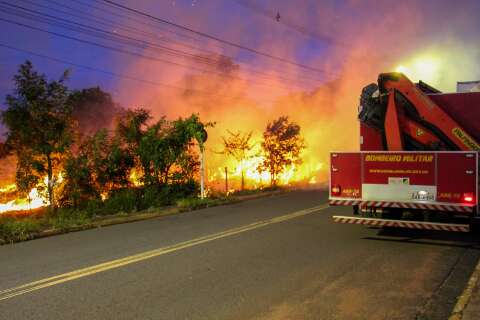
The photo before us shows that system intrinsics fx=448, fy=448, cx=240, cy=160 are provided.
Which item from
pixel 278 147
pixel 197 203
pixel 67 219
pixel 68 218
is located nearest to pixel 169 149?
pixel 197 203

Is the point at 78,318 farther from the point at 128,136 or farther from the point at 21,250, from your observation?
the point at 128,136

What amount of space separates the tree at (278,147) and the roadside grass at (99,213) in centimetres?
626

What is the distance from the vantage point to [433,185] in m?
7.98

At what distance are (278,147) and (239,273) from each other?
16901 millimetres

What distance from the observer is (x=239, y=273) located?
6.42 m

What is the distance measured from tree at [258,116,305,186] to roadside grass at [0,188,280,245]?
6.26 meters

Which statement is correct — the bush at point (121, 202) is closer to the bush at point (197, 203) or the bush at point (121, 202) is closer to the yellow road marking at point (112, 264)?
the bush at point (197, 203)

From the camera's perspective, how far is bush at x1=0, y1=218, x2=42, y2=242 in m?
9.38

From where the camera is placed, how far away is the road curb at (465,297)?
15.6 ft

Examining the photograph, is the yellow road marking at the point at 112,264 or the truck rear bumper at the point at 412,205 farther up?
the truck rear bumper at the point at 412,205

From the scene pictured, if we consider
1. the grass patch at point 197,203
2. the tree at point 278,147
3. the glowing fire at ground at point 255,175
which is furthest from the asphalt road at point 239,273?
the glowing fire at ground at point 255,175

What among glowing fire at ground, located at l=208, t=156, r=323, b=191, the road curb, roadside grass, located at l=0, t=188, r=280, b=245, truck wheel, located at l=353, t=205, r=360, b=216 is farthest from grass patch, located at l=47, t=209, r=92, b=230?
glowing fire at ground, located at l=208, t=156, r=323, b=191

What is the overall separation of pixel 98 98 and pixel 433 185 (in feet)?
94.1

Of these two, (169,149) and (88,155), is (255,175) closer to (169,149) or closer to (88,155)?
(169,149)
